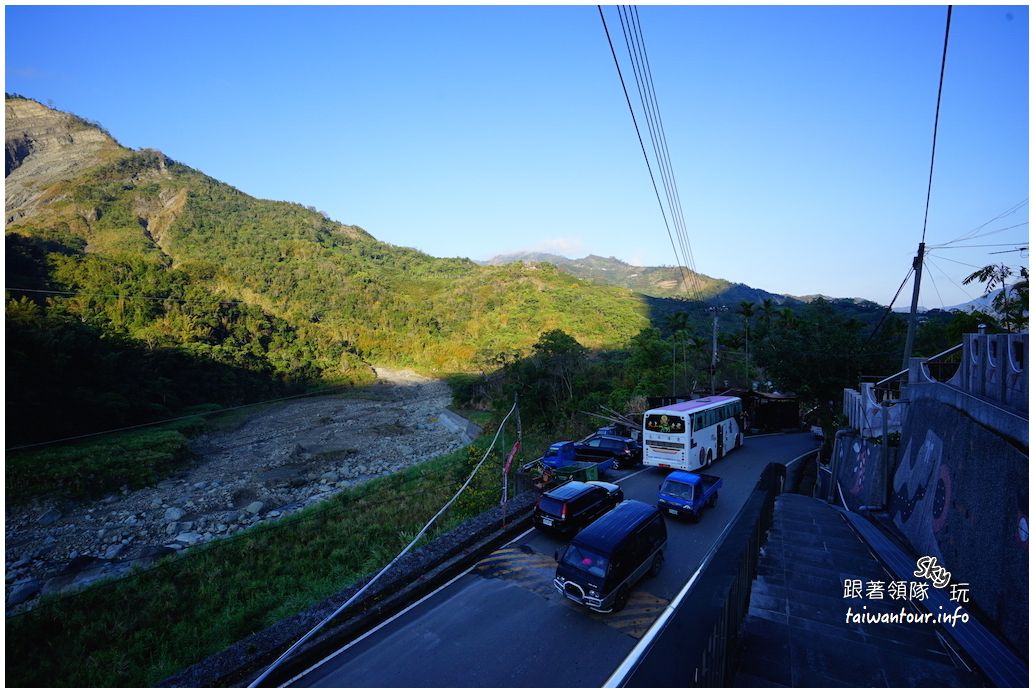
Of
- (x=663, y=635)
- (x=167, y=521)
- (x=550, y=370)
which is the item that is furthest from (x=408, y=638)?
(x=550, y=370)

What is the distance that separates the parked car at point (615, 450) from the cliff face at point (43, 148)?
4768 inches

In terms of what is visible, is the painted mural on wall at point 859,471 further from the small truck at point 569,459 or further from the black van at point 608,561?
the black van at point 608,561

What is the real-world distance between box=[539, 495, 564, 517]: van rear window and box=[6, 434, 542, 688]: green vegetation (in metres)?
4.64

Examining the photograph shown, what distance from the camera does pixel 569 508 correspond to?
1153 centimetres

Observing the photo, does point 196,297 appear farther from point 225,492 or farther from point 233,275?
point 225,492

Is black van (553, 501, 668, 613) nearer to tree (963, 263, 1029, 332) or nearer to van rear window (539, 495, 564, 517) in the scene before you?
van rear window (539, 495, 564, 517)

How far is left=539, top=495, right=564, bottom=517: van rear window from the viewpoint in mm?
11554

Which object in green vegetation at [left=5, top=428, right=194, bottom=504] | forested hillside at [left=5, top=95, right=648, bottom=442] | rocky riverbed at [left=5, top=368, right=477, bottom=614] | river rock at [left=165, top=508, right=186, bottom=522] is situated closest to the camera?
rocky riverbed at [left=5, top=368, right=477, bottom=614]

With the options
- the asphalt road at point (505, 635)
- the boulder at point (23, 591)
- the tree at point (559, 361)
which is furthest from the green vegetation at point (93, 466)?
the asphalt road at point (505, 635)

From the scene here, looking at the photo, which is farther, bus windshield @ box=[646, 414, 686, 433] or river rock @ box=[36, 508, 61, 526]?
river rock @ box=[36, 508, 61, 526]

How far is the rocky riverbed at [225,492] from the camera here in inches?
787

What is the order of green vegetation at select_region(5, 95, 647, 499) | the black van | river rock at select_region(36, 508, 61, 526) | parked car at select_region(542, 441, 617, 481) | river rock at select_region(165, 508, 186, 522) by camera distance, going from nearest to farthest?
the black van < parked car at select_region(542, 441, 617, 481) < river rock at select_region(36, 508, 61, 526) < river rock at select_region(165, 508, 186, 522) < green vegetation at select_region(5, 95, 647, 499)

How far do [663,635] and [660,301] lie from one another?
11108 cm

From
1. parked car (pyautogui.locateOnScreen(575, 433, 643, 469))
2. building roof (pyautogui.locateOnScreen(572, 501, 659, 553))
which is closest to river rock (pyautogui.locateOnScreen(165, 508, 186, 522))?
parked car (pyautogui.locateOnScreen(575, 433, 643, 469))
